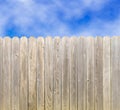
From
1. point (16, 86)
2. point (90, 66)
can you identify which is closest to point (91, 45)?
point (90, 66)

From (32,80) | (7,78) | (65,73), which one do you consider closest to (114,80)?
(65,73)

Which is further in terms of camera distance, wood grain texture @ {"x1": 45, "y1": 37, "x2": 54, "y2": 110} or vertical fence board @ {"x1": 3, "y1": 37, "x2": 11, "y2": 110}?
vertical fence board @ {"x1": 3, "y1": 37, "x2": 11, "y2": 110}

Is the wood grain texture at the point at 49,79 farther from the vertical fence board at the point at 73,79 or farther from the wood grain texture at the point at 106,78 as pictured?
the wood grain texture at the point at 106,78

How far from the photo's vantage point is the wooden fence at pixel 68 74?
5156 mm

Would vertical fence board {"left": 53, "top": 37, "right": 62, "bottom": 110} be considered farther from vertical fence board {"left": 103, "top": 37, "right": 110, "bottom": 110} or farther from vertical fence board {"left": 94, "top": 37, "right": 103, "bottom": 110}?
vertical fence board {"left": 103, "top": 37, "right": 110, "bottom": 110}

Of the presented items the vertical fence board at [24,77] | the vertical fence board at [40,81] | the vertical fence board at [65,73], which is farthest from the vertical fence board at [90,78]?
the vertical fence board at [24,77]

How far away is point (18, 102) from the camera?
17.5 ft

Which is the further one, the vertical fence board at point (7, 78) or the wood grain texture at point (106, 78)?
the vertical fence board at point (7, 78)

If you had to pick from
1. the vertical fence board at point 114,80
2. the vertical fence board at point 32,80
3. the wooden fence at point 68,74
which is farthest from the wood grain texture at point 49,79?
the vertical fence board at point 114,80

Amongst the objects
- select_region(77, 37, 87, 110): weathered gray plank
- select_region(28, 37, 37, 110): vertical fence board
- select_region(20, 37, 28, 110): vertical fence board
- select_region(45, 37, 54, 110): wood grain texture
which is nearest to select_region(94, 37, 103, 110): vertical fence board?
select_region(77, 37, 87, 110): weathered gray plank

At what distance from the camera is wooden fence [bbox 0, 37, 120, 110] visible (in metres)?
5.16

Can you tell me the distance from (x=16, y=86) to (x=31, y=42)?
0.84 m

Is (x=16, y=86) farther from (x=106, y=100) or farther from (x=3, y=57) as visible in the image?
(x=106, y=100)

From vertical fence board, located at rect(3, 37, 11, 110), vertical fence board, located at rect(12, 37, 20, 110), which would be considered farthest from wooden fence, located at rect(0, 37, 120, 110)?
vertical fence board, located at rect(3, 37, 11, 110)
